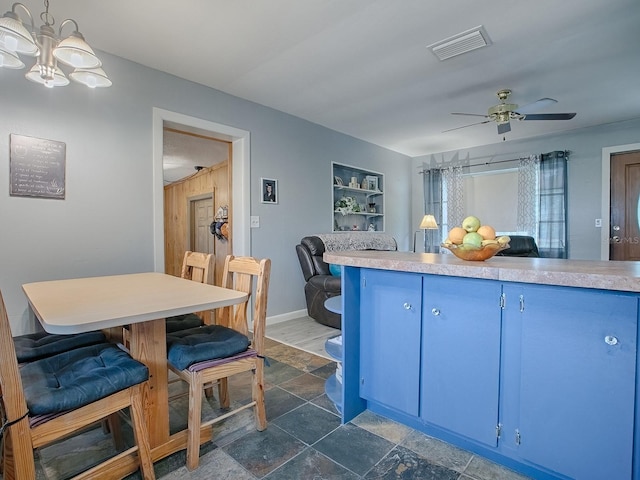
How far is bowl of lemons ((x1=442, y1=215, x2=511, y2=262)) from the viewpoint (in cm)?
149

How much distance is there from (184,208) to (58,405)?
5.50 m

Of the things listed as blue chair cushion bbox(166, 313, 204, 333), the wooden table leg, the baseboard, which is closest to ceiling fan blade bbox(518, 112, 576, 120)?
the baseboard

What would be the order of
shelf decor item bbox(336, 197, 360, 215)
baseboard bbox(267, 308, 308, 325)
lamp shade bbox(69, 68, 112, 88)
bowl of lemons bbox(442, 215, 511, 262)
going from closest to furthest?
bowl of lemons bbox(442, 215, 511, 262) < lamp shade bbox(69, 68, 112, 88) < baseboard bbox(267, 308, 308, 325) < shelf decor item bbox(336, 197, 360, 215)

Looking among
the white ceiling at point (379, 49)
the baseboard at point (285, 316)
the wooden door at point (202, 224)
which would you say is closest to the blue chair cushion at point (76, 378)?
the white ceiling at point (379, 49)

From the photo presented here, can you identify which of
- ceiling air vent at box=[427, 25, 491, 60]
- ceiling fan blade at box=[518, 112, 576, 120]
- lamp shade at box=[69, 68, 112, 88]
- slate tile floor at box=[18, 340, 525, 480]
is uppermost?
ceiling air vent at box=[427, 25, 491, 60]

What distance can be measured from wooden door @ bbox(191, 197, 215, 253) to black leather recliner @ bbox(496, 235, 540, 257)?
181 inches

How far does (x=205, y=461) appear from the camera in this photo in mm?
1503

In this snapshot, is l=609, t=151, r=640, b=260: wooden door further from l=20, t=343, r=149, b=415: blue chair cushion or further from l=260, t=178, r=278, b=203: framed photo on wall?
l=20, t=343, r=149, b=415: blue chair cushion

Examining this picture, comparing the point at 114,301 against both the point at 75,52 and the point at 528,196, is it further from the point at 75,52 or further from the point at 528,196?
the point at 528,196

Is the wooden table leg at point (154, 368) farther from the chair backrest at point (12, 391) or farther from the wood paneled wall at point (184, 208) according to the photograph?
the wood paneled wall at point (184, 208)

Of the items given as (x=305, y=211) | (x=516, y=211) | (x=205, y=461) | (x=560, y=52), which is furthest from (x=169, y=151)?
(x=516, y=211)

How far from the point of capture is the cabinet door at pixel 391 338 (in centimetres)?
162

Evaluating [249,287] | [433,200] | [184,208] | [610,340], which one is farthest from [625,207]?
[184,208]

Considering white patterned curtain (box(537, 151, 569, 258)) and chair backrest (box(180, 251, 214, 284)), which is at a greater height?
white patterned curtain (box(537, 151, 569, 258))
